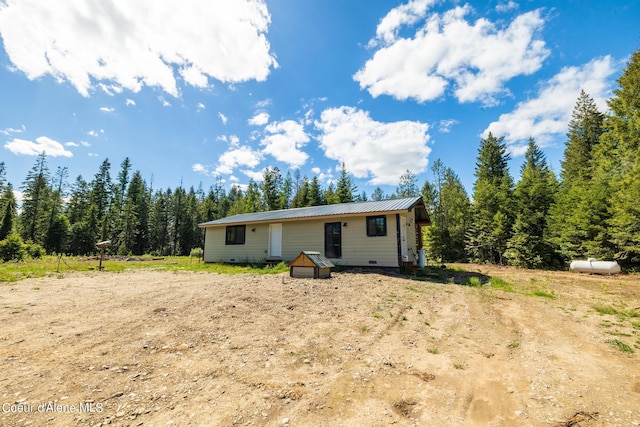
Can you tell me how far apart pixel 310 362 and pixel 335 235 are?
29.7 ft

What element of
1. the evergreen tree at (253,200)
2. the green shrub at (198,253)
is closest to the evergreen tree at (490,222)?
the green shrub at (198,253)

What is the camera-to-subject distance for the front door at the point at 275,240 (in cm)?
1370

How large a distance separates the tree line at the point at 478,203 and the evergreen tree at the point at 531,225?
58 mm

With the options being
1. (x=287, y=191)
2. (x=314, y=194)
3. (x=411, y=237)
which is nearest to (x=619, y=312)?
(x=411, y=237)

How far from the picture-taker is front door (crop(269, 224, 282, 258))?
13.7 m

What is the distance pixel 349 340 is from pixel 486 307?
150 inches

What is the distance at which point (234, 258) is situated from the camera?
50.8 feet

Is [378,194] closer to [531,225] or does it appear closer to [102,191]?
[531,225]

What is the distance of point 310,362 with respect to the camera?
9.96 ft

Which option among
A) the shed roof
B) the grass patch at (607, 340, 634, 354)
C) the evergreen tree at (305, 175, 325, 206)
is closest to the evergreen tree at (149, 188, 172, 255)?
the evergreen tree at (305, 175, 325, 206)

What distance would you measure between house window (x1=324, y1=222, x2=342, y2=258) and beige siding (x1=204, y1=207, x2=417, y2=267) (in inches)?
6.9

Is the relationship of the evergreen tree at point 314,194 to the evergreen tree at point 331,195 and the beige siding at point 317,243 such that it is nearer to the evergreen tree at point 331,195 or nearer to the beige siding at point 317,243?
the evergreen tree at point 331,195

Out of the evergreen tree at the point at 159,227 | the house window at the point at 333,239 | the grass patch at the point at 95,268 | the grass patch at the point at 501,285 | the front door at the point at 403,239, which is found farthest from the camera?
the evergreen tree at the point at 159,227

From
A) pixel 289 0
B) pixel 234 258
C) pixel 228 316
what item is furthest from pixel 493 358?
pixel 234 258
